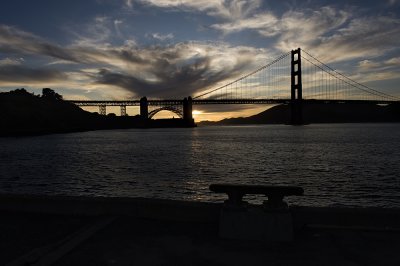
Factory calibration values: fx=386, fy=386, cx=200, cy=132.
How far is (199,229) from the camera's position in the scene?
6461 millimetres

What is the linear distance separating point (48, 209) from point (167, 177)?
19.9 meters

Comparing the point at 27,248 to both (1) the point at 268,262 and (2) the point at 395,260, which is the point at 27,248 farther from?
(2) the point at 395,260

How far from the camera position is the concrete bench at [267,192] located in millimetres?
5883

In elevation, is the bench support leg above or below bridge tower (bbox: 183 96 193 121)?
below

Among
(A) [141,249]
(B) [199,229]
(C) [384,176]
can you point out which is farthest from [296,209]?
(C) [384,176]

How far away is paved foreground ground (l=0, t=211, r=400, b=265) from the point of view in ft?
16.7

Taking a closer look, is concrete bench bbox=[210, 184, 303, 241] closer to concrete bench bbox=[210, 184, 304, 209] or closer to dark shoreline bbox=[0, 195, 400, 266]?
concrete bench bbox=[210, 184, 304, 209]

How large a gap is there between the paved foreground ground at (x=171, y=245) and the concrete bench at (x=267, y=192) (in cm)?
60

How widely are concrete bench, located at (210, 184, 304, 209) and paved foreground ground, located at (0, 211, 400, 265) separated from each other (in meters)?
0.60

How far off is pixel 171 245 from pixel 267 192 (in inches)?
65.8

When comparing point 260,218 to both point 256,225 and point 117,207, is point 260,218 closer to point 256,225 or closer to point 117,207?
point 256,225

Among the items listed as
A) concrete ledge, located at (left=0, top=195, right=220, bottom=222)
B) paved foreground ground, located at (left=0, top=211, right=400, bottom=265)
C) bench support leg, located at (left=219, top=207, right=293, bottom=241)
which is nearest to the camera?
paved foreground ground, located at (left=0, top=211, right=400, bottom=265)

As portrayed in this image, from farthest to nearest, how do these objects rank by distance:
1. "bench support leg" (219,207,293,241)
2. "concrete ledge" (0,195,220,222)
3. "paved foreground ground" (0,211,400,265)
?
"concrete ledge" (0,195,220,222)
"bench support leg" (219,207,293,241)
"paved foreground ground" (0,211,400,265)

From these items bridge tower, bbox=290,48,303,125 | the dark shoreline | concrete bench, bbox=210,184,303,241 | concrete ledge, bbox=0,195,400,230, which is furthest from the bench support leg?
bridge tower, bbox=290,48,303,125
